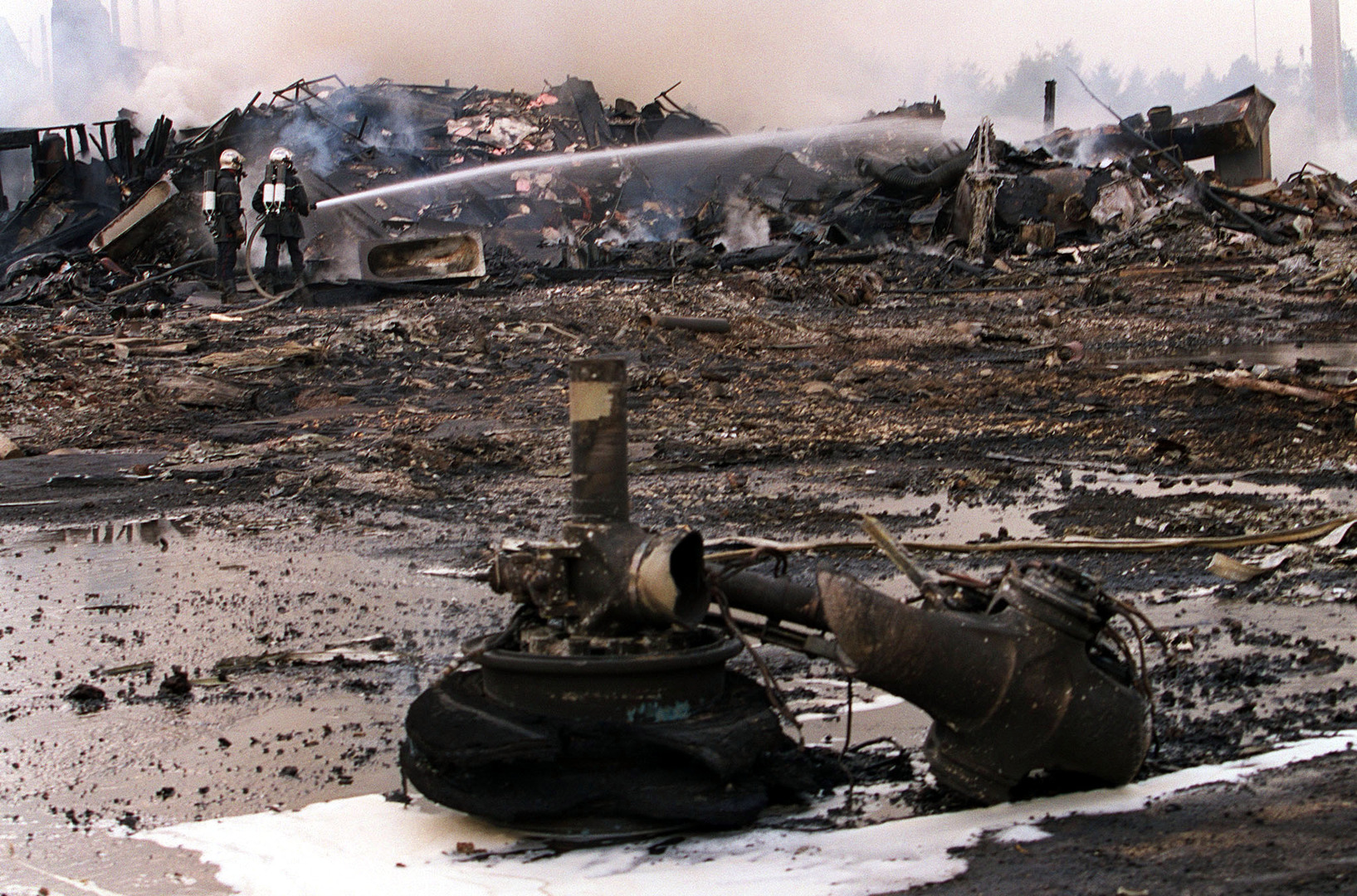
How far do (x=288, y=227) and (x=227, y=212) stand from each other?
3.07ft

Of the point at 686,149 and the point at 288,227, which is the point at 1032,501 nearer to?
the point at 288,227

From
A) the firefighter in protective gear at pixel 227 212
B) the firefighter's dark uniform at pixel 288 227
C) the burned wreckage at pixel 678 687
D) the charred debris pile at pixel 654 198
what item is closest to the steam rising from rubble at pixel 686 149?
the charred debris pile at pixel 654 198

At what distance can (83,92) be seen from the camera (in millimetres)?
32281

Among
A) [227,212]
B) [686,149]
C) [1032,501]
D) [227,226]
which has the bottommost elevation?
[1032,501]

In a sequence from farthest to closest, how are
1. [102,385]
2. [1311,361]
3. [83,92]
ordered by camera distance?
[83,92] → [102,385] → [1311,361]

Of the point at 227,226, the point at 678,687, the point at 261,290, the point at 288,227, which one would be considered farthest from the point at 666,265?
the point at 678,687

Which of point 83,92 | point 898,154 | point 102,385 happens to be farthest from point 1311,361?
point 83,92

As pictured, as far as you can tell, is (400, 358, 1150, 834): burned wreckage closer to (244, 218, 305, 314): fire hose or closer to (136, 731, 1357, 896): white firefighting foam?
(136, 731, 1357, 896): white firefighting foam

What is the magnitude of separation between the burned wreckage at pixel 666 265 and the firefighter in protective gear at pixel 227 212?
1.23 m

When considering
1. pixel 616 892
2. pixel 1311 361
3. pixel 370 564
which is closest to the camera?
pixel 616 892

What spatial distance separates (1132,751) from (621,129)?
78.9ft

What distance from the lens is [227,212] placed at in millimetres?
14359

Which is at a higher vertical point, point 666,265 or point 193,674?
→ point 666,265

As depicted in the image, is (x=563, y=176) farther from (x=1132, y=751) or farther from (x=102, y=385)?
(x=1132, y=751)
